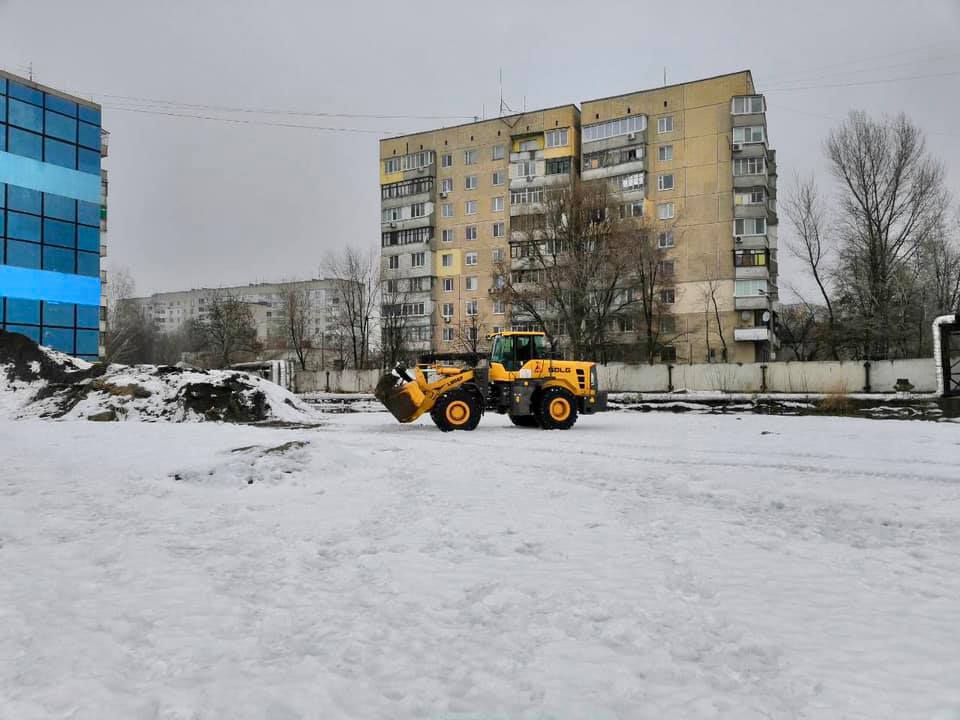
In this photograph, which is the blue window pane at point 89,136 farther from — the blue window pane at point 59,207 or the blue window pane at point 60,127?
the blue window pane at point 59,207

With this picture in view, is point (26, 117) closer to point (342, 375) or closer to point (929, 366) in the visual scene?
point (342, 375)

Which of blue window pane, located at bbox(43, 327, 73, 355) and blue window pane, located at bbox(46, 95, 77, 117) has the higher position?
blue window pane, located at bbox(46, 95, 77, 117)

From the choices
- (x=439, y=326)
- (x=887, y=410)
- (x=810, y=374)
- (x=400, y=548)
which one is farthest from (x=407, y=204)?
(x=400, y=548)

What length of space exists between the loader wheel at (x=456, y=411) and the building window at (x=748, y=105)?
41.8 metres

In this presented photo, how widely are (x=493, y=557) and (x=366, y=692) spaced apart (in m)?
2.24

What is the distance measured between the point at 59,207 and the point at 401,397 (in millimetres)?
30128

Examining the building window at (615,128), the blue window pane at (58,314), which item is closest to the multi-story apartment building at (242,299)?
the building window at (615,128)

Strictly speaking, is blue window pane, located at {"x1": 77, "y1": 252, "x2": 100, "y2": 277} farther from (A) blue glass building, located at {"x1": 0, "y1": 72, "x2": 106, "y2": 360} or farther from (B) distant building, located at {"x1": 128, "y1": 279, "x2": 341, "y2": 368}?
(B) distant building, located at {"x1": 128, "y1": 279, "x2": 341, "y2": 368}

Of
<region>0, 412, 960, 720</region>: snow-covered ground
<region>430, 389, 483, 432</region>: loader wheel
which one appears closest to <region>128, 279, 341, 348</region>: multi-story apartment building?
<region>430, 389, 483, 432</region>: loader wheel

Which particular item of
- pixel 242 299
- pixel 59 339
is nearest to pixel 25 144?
pixel 59 339

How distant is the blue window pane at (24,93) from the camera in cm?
3512

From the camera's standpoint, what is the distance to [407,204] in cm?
6291

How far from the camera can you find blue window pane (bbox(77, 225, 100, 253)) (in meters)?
37.3

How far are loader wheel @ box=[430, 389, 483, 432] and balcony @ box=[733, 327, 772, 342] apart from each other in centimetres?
3687
